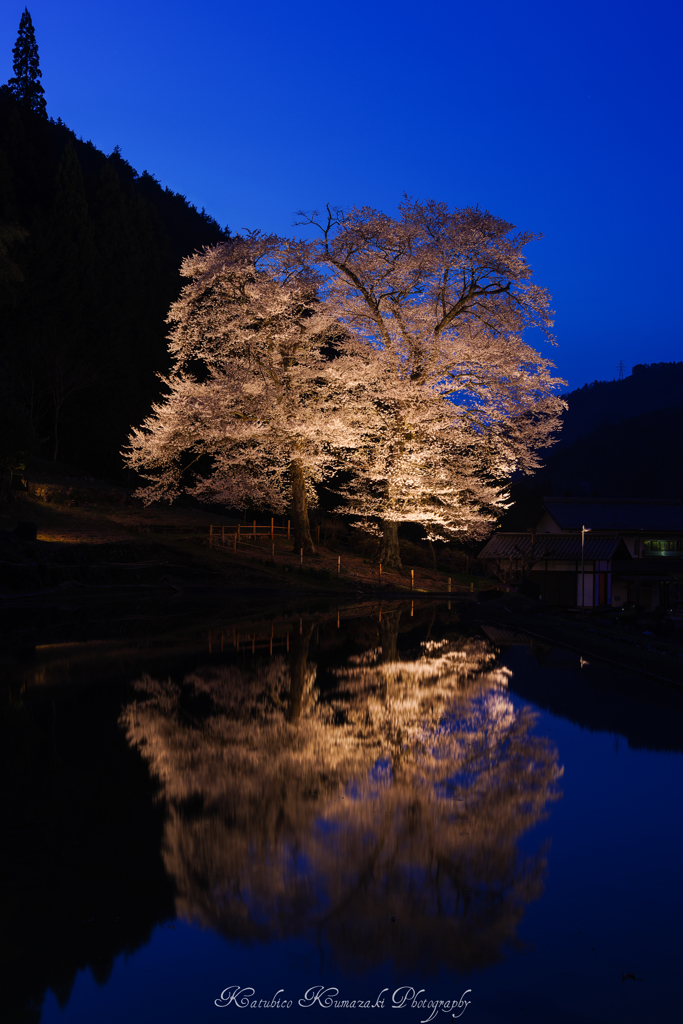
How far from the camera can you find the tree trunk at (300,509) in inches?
1404

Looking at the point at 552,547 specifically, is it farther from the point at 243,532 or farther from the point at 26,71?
the point at 26,71

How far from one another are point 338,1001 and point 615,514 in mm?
45596

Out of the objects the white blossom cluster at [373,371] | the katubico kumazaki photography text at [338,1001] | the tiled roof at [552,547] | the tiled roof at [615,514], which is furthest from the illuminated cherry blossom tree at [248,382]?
the katubico kumazaki photography text at [338,1001]

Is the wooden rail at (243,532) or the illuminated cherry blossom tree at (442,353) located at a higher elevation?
the illuminated cherry blossom tree at (442,353)

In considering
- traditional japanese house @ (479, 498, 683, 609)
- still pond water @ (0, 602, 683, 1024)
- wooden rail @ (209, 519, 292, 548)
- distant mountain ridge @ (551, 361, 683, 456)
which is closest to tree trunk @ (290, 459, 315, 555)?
wooden rail @ (209, 519, 292, 548)

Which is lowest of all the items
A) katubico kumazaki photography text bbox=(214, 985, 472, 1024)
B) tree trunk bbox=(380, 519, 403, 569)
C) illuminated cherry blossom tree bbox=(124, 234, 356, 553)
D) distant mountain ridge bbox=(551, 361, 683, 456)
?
katubico kumazaki photography text bbox=(214, 985, 472, 1024)

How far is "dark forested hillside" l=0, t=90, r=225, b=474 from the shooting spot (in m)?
46.8

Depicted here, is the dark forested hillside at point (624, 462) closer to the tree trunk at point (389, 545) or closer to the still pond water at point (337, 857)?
the tree trunk at point (389, 545)

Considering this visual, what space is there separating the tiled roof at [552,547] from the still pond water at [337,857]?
107 feet

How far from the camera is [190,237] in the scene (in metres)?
87.2

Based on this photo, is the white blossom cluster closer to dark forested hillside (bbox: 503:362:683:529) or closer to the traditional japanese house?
the traditional japanese house

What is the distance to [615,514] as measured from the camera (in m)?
45.4

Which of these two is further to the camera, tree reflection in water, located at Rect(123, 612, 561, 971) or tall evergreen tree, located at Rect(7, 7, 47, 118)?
tall evergreen tree, located at Rect(7, 7, 47, 118)

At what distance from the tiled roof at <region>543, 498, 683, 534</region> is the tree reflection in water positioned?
3603cm
